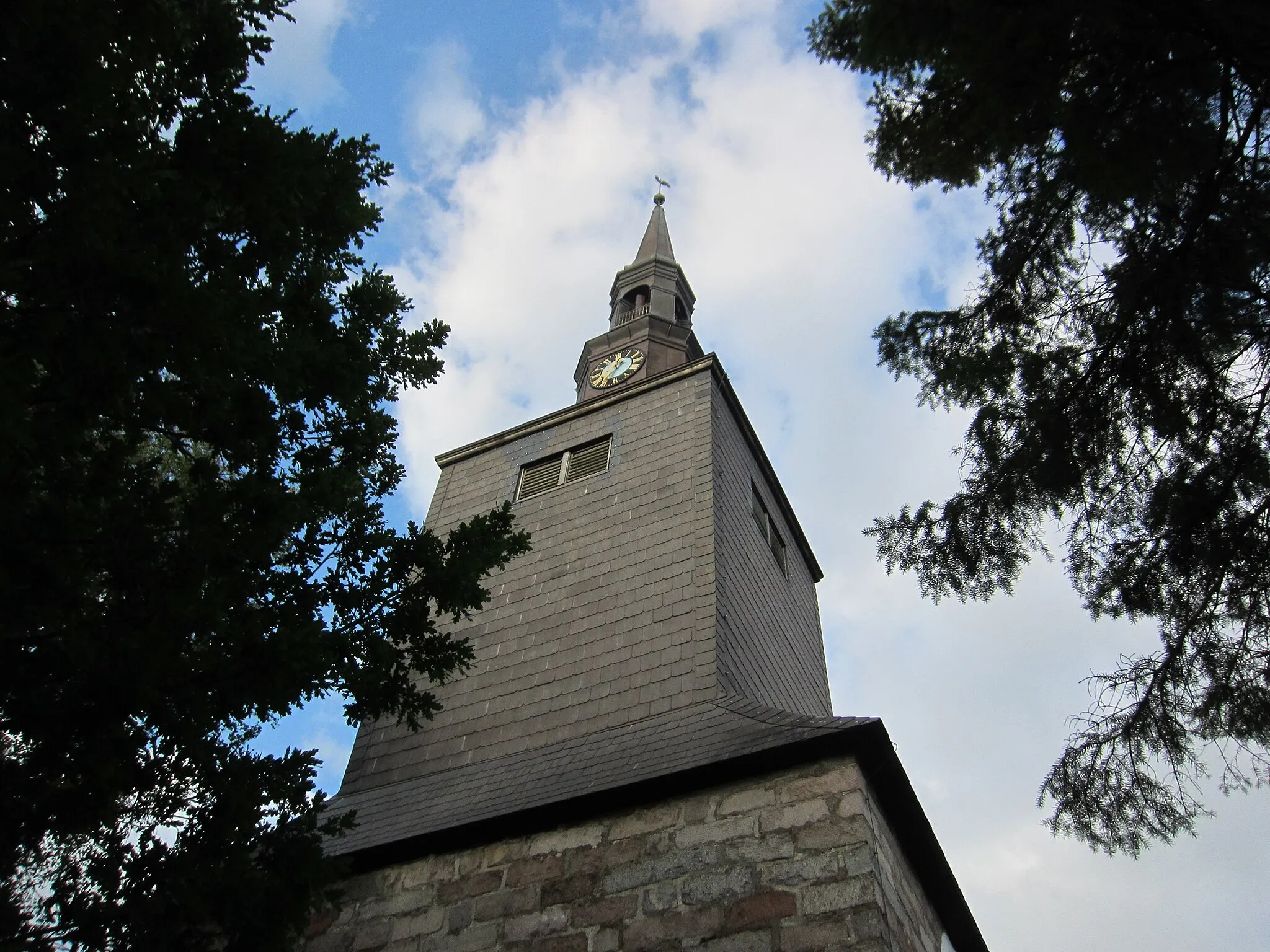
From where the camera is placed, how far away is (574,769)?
7.11 metres

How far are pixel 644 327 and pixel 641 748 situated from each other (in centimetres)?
917

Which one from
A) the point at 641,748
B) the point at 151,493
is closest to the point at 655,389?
the point at 641,748

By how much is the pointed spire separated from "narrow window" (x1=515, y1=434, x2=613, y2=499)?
717 centimetres

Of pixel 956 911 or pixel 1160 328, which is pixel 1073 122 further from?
pixel 956 911

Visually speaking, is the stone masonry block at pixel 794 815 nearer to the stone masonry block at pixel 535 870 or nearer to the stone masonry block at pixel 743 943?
the stone masonry block at pixel 743 943

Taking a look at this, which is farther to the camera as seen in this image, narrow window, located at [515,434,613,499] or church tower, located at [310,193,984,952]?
narrow window, located at [515,434,613,499]

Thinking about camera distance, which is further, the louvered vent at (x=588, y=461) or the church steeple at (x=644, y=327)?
the church steeple at (x=644, y=327)

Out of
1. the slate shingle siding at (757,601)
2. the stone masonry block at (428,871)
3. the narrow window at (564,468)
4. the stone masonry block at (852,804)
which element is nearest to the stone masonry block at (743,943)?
the stone masonry block at (852,804)

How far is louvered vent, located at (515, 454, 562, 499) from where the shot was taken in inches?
447

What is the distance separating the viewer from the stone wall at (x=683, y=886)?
17.3 ft

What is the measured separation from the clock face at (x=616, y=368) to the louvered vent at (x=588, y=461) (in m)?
2.55

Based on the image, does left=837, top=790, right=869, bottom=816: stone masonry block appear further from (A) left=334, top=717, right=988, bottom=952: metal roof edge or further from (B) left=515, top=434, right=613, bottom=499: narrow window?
(B) left=515, top=434, right=613, bottom=499: narrow window

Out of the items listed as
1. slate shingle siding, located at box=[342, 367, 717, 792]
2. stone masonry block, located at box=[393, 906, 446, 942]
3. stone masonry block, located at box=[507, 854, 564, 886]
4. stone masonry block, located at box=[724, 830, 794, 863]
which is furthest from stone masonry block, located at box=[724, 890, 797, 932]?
slate shingle siding, located at box=[342, 367, 717, 792]

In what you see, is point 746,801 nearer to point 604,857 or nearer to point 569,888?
point 604,857
